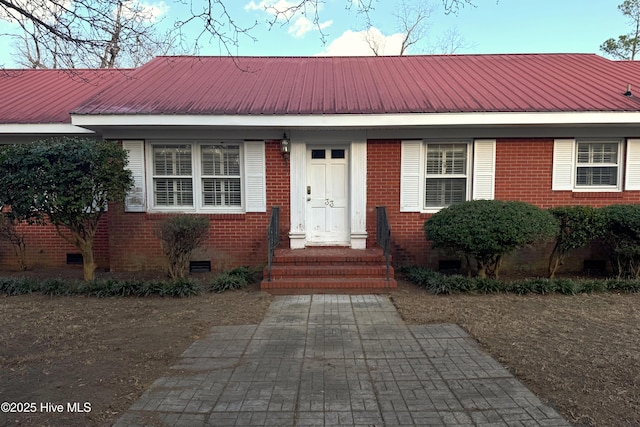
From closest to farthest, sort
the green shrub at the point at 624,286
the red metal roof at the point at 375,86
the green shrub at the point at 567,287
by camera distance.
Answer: the green shrub at the point at 567,287, the green shrub at the point at 624,286, the red metal roof at the point at 375,86

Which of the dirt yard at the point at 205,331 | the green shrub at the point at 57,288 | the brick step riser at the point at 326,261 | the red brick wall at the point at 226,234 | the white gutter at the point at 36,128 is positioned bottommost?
the dirt yard at the point at 205,331

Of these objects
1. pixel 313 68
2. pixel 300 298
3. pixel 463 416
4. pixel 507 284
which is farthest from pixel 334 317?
pixel 313 68

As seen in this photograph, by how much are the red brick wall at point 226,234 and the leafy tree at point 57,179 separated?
1.35 metres

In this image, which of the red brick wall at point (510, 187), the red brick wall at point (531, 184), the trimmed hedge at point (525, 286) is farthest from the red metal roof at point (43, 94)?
the red brick wall at point (531, 184)

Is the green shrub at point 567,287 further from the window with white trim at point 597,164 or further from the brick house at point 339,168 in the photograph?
the window with white trim at point 597,164

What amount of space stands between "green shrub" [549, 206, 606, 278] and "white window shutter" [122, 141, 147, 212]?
7.78m

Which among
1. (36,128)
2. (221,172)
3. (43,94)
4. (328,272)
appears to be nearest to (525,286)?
(328,272)

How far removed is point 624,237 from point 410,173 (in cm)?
382

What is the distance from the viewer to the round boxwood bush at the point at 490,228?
6293mm

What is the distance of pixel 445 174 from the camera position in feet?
26.8

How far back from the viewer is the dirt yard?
3188 millimetres

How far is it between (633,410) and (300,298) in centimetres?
432

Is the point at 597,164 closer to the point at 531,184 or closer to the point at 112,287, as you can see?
the point at 531,184

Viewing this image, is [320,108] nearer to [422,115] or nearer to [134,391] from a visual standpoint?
[422,115]
